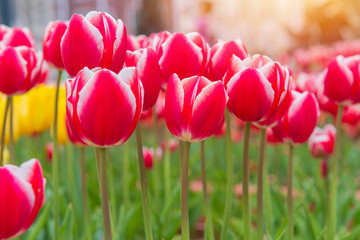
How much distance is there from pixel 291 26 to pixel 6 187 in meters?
4.18

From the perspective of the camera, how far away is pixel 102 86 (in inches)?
16.1

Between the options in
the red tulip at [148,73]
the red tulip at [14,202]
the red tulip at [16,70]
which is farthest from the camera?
the red tulip at [16,70]

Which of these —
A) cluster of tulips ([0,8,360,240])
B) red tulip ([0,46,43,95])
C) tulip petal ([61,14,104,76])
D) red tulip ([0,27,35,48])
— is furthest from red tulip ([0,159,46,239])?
red tulip ([0,27,35,48])

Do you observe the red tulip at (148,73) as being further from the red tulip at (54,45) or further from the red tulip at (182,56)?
the red tulip at (54,45)

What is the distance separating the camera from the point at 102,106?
41 centimetres

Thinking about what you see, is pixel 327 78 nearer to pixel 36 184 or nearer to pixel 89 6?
pixel 36 184

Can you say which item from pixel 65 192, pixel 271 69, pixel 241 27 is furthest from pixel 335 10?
pixel 271 69

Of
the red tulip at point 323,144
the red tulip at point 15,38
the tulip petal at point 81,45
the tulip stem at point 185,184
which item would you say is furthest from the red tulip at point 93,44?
the red tulip at point 323,144

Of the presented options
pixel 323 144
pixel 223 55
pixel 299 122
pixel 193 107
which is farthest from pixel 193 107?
pixel 323 144

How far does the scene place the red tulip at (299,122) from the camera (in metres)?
0.62

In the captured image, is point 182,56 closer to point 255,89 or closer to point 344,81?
point 255,89

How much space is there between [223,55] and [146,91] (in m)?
0.11

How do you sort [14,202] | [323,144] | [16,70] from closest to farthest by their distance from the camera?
[14,202]
[16,70]
[323,144]

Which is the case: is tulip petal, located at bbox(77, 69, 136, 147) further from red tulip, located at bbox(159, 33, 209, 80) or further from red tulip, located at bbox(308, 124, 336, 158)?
red tulip, located at bbox(308, 124, 336, 158)
